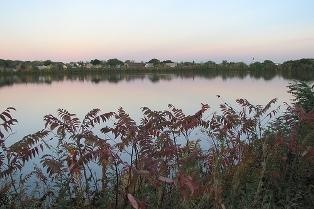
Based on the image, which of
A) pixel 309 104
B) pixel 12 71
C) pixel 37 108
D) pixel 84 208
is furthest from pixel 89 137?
pixel 12 71

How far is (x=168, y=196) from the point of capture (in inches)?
238

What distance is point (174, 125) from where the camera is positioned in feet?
22.9

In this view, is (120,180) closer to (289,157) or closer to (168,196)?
(168,196)

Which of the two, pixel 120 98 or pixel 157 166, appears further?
pixel 120 98

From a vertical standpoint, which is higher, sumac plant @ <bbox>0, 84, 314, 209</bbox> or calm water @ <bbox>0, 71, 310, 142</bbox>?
sumac plant @ <bbox>0, 84, 314, 209</bbox>

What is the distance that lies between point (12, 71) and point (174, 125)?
603ft

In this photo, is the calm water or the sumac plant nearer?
the sumac plant

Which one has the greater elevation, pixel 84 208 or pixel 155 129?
pixel 155 129

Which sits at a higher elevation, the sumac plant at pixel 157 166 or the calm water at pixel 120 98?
the sumac plant at pixel 157 166

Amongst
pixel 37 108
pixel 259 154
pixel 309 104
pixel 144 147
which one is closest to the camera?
pixel 144 147

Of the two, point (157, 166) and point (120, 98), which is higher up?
point (157, 166)

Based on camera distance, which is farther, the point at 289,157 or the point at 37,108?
the point at 37,108

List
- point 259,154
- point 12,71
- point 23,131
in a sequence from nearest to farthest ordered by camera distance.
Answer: point 259,154
point 23,131
point 12,71

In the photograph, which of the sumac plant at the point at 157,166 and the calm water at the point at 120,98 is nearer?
the sumac plant at the point at 157,166
